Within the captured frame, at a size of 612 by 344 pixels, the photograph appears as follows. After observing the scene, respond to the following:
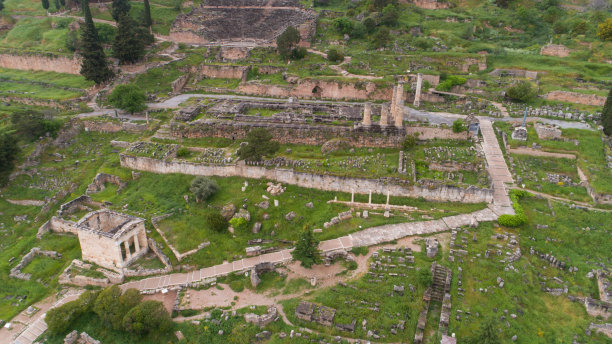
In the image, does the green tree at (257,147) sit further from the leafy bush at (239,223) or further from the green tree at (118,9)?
the green tree at (118,9)

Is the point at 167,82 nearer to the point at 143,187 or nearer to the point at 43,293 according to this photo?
the point at 143,187

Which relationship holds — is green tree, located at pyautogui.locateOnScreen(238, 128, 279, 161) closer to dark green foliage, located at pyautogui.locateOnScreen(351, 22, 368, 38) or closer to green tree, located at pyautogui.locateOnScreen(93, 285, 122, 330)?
green tree, located at pyautogui.locateOnScreen(93, 285, 122, 330)

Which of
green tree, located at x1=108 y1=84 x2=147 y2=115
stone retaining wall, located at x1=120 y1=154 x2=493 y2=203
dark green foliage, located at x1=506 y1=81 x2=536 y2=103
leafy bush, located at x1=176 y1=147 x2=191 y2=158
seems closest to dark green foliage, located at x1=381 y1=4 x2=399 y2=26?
dark green foliage, located at x1=506 y1=81 x2=536 y2=103

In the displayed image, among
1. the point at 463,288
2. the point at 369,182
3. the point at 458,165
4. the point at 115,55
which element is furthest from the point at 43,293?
the point at 115,55

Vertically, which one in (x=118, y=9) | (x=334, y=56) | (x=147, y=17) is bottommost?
(x=334, y=56)

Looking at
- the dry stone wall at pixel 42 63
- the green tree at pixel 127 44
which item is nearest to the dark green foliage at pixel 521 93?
the green tree at pixel 127 44

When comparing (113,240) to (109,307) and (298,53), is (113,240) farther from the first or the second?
(298,53)

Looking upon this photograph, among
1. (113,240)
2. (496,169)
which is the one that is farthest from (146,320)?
(496,169)

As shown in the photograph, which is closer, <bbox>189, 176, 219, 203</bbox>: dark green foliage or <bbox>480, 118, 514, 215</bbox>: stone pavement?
<bbox>480, 118, 514, 215</bbox>: stone pavement
